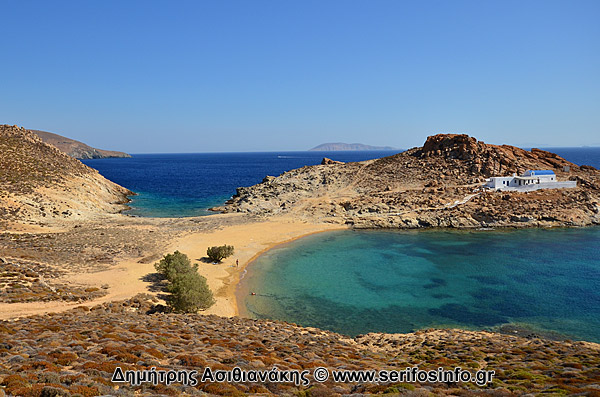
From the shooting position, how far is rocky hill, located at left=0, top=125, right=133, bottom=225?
4303 centimetres

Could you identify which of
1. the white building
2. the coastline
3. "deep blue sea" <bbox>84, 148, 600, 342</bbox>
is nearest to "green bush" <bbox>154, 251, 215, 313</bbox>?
the coastline

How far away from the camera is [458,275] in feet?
98.2

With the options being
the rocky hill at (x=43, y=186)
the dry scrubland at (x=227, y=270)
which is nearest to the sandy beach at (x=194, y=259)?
the dry scrubland at (x=227, y=270)

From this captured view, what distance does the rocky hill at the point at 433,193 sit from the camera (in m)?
48.2

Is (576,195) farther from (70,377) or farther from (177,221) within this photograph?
(70,377)

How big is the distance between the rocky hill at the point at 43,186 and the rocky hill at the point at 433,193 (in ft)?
75.4

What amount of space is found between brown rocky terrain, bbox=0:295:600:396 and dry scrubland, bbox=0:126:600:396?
65 millimetres

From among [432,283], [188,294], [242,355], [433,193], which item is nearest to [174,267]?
[188,294]

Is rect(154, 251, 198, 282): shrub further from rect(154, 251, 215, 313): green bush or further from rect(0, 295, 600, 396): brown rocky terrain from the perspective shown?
rect(0, 295, 600, 396): brown rocky terrain

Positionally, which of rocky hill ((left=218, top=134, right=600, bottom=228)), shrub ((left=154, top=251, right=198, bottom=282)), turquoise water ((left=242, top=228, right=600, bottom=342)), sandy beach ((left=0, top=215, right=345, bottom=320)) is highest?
rocky hill ((left=218, top=134, right=600, bottom=228))

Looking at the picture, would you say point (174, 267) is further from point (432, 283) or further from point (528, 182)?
point (528, 182)

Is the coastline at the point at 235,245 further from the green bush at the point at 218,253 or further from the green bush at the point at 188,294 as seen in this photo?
the green bush at the point at 188,294

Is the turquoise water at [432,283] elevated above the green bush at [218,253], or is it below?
below

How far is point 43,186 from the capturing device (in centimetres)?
5069
